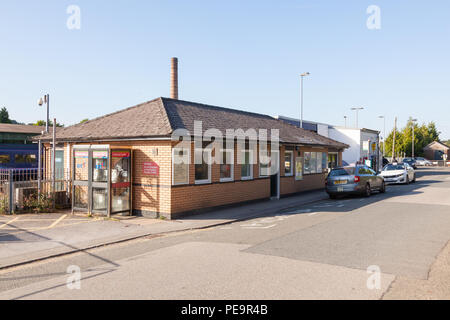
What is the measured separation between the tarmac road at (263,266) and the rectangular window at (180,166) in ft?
7.99

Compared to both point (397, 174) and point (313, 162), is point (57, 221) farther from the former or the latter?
point (397, 174)

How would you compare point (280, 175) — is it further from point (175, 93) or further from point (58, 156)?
point (58, 156)

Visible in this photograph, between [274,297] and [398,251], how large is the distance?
3.79 m

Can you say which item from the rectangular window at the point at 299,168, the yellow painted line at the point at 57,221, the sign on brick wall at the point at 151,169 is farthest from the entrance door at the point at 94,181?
the rectangular window at the point at 299,168

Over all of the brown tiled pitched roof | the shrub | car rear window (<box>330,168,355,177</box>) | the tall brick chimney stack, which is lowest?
the shrub

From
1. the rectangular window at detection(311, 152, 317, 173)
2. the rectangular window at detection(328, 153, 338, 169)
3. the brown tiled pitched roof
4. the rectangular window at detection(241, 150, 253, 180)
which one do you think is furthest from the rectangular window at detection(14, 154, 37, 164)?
the rectangular window at detection(328, 153, 338, 169)

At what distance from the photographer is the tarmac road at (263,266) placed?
5.10m

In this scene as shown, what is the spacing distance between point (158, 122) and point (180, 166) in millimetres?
1824

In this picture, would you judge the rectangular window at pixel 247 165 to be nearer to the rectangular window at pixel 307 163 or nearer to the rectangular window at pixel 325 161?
the rectangular window at pixel 307 163

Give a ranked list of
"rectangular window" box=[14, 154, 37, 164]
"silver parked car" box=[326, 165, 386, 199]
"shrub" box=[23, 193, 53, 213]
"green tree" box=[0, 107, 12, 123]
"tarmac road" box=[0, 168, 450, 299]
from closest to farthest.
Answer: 1. "tarmac road" box=[0, 168, 450, 299]
2. "shrub" box=[23, 193, 53, 213]
3. "silver parked car" box=[326, 165, 386, 199]
4. "rectangular window" box=[14, 154, 37, 164]
5. "green tree" box=[0, 107, 12, 123]

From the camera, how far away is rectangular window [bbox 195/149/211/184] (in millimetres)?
12750

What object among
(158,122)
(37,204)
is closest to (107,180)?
(158,122)

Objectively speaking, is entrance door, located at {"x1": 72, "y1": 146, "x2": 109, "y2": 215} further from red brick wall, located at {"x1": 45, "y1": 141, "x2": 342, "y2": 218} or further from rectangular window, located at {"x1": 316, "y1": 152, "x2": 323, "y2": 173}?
rectangular window, located at {"x1": 316, "y1": 152, "x2": 323, "y2": 173}
